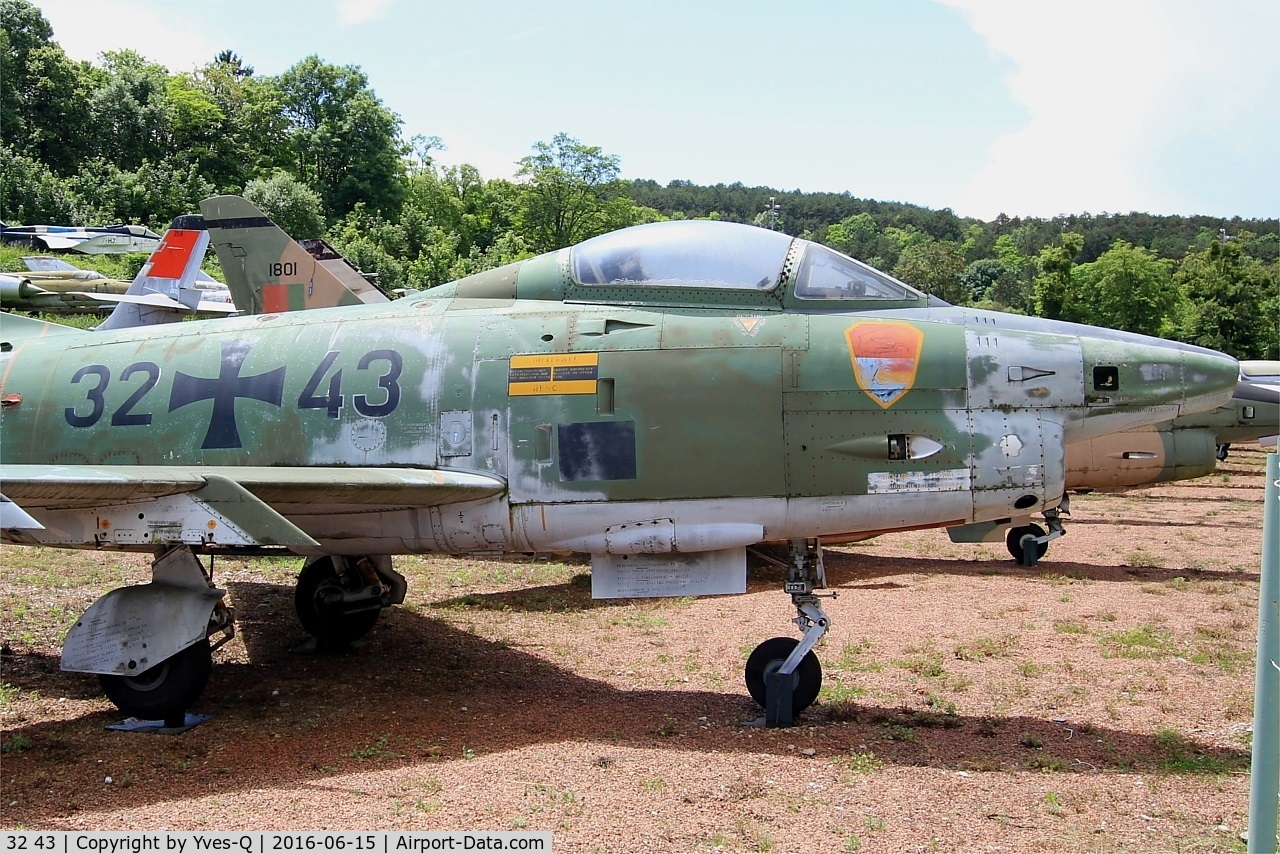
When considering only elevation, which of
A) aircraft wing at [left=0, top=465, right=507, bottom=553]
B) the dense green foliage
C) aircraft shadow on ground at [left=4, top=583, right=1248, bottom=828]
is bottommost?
aircraft shadow on ground at [left=4, top=583, right=1248, bottom=828]

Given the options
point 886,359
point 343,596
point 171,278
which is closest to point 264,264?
point 343,596

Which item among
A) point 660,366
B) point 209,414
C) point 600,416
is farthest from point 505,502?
point 209,414

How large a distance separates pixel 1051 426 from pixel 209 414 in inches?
254

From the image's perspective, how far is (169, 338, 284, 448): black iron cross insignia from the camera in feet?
26.7

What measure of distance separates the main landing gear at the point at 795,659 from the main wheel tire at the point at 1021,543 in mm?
9359

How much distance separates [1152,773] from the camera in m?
6.42

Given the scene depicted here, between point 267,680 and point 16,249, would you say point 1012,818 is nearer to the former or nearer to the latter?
point 267,680

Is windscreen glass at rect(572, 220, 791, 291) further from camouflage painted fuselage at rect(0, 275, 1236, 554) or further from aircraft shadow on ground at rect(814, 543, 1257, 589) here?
aircraft shadow on ground at rect(814, 543, 1257, 589)

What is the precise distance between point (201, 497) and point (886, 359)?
477 centimetres

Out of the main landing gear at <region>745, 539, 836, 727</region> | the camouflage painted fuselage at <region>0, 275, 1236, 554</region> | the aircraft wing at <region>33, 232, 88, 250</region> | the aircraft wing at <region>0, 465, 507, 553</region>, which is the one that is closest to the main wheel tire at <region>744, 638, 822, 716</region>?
the main landing gear at <region>745, 539, 836, 727</region>

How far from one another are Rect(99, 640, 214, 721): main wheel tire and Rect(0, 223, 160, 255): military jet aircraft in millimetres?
36030
